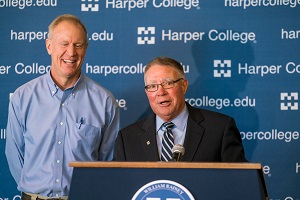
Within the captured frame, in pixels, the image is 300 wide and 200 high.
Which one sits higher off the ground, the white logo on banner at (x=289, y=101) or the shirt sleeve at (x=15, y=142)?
the white logo on banner at (x=289, y=101)

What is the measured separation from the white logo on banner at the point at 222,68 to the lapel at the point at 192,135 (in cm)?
98

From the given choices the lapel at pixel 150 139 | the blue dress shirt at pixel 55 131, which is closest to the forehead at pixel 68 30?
the blue dress shirt at pixel 55 131

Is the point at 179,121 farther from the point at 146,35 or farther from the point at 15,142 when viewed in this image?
the point at 146,35

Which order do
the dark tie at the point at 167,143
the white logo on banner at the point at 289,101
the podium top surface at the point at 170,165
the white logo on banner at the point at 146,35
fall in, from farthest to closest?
the white logo on banner at the point at 146,35, the white logo on banner at the point at 289,101, the dark tie at the point at 167,143, the podium top surface at the point at 170,165

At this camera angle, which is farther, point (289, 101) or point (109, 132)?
point (289, 101)

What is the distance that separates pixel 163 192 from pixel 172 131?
1.25 m

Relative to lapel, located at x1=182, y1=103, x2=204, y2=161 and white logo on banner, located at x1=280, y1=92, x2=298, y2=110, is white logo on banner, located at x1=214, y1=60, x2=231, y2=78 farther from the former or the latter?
lapel, located at x1=182, y1=103, x2=204, y2=161

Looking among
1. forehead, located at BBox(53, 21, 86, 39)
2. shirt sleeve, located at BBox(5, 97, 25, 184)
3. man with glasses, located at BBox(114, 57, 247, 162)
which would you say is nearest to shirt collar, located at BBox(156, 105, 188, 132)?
man with glasses, located at BBox(114, 57, 247, 162)

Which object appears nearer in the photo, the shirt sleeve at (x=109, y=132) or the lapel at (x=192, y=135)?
the lapel at (x=192, y=135)

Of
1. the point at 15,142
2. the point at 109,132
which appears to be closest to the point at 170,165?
the point at 109,132

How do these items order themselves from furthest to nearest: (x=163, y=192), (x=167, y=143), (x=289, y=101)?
(x=289, y=101), (x=167, y=143), (x=163, y=192)

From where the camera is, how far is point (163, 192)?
7.16 feet

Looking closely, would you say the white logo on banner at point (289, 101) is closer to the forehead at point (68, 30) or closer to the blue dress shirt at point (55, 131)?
the blue dress shirt at point (55, 131)

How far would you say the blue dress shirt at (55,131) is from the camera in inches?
135
